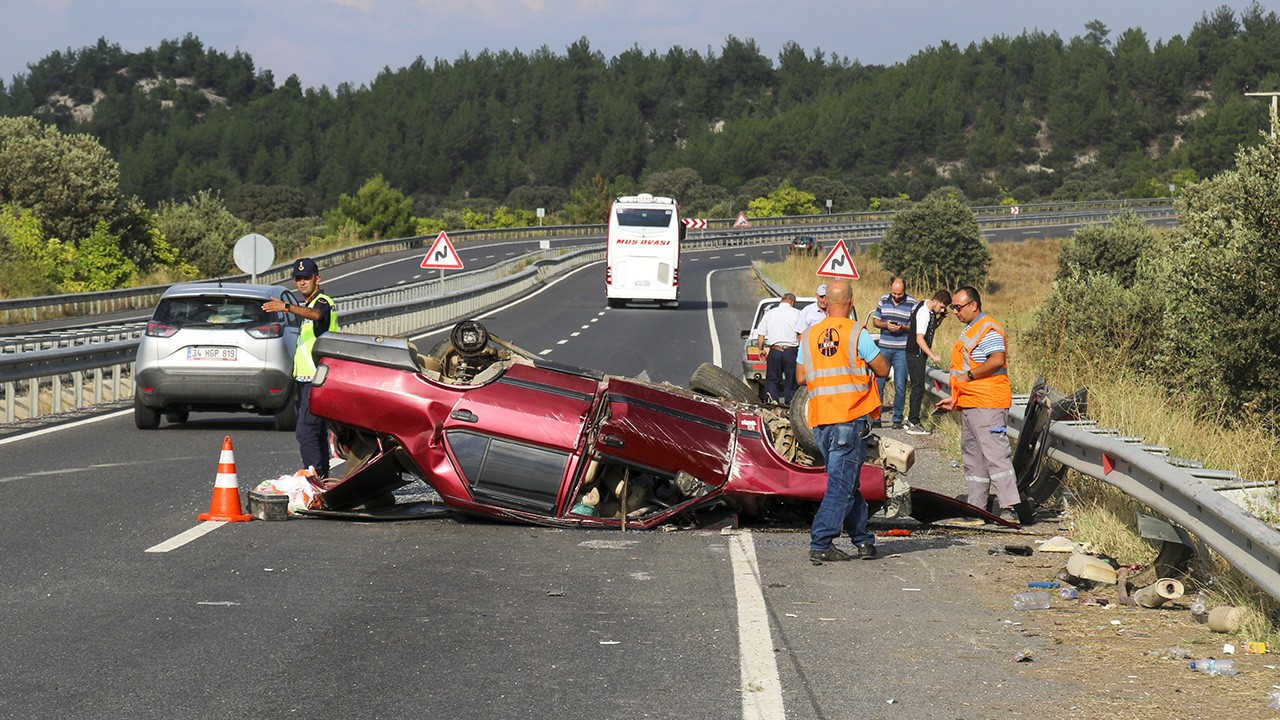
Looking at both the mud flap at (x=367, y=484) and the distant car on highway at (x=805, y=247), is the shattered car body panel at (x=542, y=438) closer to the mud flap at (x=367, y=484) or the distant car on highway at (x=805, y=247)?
the mud flap at (x=367, y=484)

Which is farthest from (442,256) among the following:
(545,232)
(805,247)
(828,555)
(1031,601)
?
(545,232)

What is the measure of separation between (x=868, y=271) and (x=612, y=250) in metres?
18.7

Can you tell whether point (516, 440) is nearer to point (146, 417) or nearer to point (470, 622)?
point (470, 622)

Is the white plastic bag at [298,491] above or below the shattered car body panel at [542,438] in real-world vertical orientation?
below

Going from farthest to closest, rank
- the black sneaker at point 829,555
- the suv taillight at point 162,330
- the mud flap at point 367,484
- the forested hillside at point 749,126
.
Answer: the forested hillside at point 749,126
the suv taillight at point 162,330
the mud flap at point 367,484
the black sneaker at point 829,555

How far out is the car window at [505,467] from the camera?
33.3 feet

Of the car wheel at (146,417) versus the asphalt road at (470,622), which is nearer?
the asphalt road at (470,622)

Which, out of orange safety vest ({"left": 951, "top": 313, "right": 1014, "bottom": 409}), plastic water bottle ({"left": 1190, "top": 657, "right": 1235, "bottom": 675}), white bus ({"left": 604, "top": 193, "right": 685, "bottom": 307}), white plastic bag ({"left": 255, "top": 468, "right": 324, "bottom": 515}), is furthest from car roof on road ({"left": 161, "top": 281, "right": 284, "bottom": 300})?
white bus ({"left": 604, "top": 193, "right": 685, "bottom": 307})

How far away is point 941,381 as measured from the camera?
18.7 metres

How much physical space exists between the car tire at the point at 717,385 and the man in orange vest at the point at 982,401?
A: 65.8 inches

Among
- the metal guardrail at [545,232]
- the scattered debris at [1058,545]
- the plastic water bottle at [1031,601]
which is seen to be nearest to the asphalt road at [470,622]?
the plastic water bottle at [1031,601]

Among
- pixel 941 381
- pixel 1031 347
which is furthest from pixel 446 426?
pixel 1031 347

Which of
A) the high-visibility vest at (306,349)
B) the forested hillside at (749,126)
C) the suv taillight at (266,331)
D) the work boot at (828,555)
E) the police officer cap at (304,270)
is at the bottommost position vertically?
the work boot at (828,555)

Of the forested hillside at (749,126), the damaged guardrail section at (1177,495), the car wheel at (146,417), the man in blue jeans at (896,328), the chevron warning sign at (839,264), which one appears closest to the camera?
the damaged guardrail section at (1177,495)
